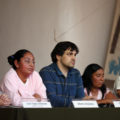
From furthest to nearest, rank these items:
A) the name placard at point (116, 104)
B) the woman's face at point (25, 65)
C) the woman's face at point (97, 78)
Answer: the woman's face at point (97, 78), the woman's face at point (25, 65), the name placard at point (116, 104)

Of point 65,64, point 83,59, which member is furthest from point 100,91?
point 83,59

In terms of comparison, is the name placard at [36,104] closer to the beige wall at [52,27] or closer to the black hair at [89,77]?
the black hair at [89,77]

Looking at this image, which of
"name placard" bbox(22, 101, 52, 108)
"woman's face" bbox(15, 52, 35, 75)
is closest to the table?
"name placard" bbox(22, 101, 52, 108)

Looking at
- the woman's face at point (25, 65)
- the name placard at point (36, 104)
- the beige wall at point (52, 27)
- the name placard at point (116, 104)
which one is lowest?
the name placard at point (116, 104)

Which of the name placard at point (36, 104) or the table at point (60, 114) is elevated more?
the name placard at point (36, 104)

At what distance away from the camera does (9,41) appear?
384 centimetres

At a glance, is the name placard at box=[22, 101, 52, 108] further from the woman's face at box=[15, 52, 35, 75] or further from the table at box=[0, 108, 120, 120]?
the woman's face at box=[15, 52, 35, 75]

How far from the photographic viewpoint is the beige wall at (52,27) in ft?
12.6

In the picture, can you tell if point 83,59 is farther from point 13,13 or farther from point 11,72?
point 11,72

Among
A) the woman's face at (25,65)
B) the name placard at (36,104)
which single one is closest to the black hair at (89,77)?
the woman's face at (25,65)

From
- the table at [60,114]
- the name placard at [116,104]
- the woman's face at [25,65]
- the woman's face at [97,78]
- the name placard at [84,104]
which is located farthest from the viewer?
the woman's face at [97,78]

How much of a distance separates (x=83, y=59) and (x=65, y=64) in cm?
153

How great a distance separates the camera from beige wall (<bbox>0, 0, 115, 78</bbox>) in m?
3.83

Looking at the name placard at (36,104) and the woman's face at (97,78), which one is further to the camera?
the woman's face at (97,78)
